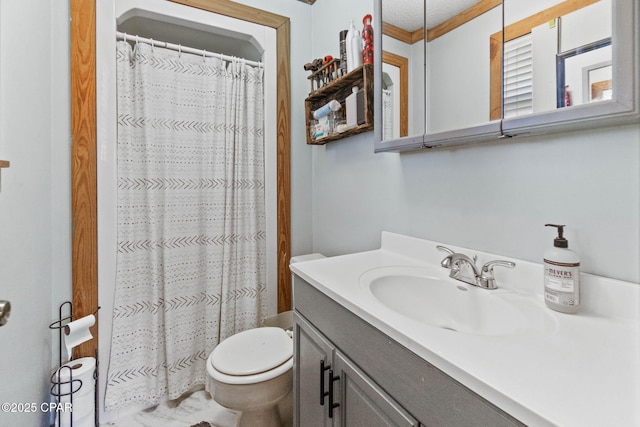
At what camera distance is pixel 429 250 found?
3.49 feet

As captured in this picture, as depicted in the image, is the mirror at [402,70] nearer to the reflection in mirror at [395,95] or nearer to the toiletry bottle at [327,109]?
the reflection in mirror at [395,95]

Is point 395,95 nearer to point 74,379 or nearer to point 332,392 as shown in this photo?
point 332,392

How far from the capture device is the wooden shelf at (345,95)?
1227 millimetres

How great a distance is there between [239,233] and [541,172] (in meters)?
1.46

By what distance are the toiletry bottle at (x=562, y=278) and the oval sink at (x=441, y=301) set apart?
0.08 meters

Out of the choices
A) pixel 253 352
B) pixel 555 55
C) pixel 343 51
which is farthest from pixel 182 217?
pixel 555 55

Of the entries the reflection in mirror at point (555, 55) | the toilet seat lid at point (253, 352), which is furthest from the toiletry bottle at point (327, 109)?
the toilet seat lid at point (253, 352)

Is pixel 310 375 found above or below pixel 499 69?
below

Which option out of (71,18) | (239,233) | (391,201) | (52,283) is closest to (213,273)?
(239,233)

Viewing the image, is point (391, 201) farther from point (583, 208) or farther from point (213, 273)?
point (213, 273)

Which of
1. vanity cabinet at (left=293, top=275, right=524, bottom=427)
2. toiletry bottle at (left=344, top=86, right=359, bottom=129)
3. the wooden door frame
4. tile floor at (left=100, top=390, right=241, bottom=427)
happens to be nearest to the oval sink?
vanity cabinet at (left=293, top=275, right=524, bottom=427)

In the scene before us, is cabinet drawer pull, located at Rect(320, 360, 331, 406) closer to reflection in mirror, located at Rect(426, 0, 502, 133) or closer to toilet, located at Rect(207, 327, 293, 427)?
toilet, located at Rect(207, 327, 293, 427)

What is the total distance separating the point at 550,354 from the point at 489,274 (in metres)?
0.37

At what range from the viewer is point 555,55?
2.31 feet
